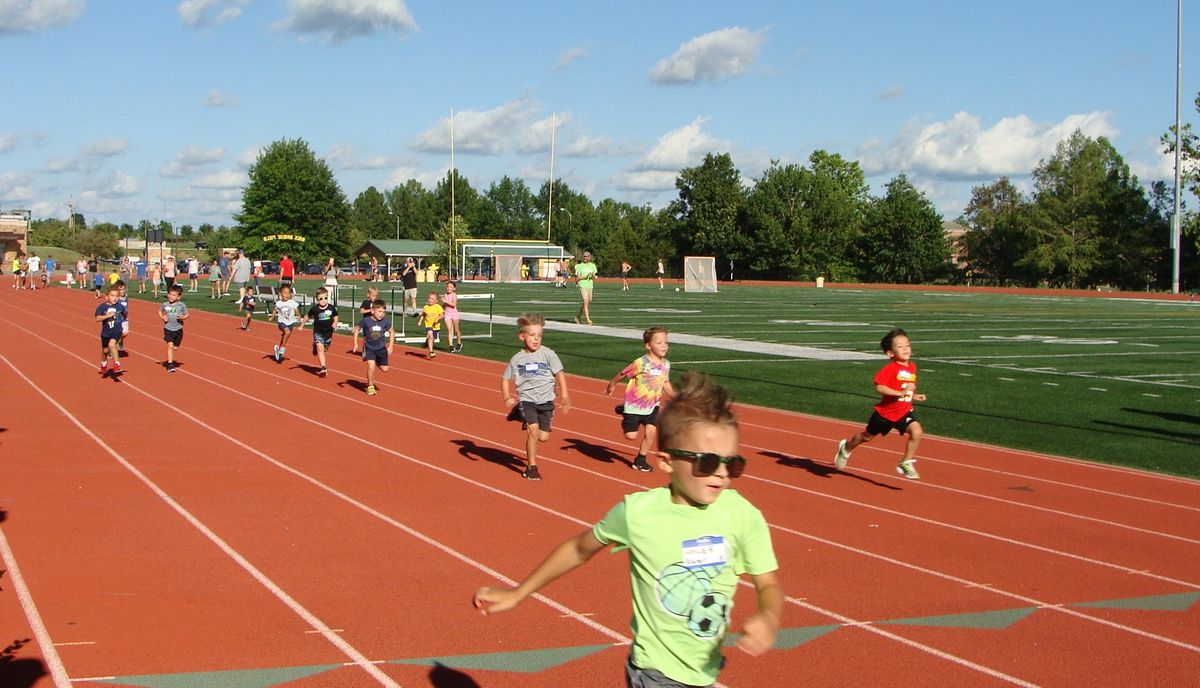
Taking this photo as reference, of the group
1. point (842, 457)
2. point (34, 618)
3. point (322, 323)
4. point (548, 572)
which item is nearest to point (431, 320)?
point (322, 323)

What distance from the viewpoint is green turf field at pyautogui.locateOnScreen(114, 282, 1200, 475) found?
49.9 ft

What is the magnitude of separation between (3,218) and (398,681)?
351 ft

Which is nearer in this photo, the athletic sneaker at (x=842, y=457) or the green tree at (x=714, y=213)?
the athletic sneaker at (x=842, y=457)

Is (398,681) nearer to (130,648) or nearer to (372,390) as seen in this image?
(130,648)

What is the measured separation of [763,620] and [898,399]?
331 inches

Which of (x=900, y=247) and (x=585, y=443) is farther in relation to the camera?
(x=900, y=247)

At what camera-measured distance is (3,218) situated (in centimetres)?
10069

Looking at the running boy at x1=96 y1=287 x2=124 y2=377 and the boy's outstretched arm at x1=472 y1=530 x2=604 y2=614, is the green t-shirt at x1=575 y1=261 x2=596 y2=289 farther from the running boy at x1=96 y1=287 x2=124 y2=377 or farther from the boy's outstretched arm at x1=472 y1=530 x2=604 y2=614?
the boy's outstretched arm at x1=472 y1=530 x2=604 y2=614

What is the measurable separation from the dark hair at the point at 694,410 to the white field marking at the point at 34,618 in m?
3.79

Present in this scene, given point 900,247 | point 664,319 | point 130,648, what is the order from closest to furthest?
point 130,648, point 664,319, point 900,247

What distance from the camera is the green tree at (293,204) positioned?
321 feet

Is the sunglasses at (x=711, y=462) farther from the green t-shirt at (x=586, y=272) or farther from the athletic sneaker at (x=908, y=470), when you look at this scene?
the green t-shirt at (x=586, y=272)

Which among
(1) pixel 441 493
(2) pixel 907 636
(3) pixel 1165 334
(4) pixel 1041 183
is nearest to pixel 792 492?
(1) pixel 441 493

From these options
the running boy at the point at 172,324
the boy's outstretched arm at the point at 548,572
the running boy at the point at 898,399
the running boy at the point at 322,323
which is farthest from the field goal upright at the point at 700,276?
the boy's outstretched arm at the point at 548,572
